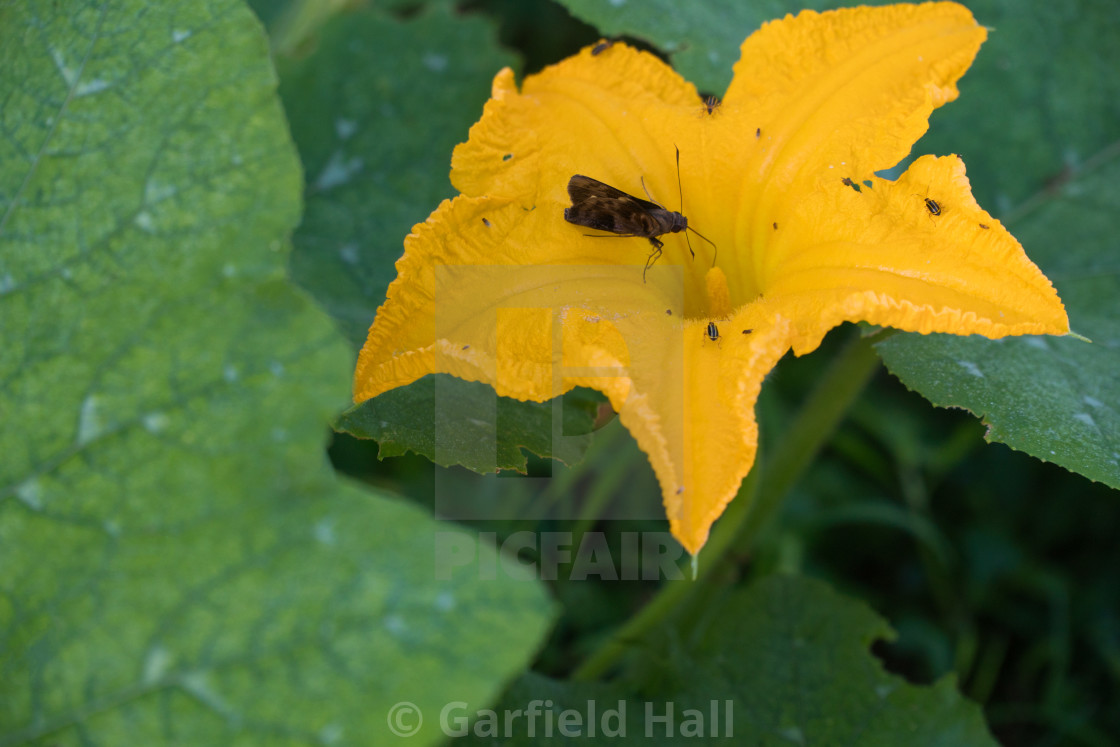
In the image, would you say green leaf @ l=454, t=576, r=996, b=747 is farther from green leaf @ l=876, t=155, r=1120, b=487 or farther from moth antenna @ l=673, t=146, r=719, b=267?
moth antenna @ l=673, t=146, r=719, b=267

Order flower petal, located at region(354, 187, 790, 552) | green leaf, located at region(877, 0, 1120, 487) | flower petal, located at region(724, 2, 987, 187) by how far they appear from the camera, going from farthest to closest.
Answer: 1. green leaf, located at region(877, 0, 1120, 487)
2. flower petal, located at region(724, 2, 987, 187)
3. flower petal, located at region(354, 187, 790, 552)

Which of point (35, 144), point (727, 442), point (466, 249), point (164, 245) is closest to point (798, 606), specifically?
point (727, 442)

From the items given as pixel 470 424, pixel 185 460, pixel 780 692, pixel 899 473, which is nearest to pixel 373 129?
pixel 470 424

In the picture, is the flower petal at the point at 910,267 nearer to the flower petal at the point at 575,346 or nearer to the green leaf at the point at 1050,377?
the flower petal at the point at 575,346

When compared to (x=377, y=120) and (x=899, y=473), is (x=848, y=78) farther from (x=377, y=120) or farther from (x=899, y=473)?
(x=899, y=473)

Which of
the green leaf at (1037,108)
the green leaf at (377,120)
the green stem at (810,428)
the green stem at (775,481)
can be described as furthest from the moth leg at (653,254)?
the green leaf at (1037,108)

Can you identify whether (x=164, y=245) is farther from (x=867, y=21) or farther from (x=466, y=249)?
(x=867, y=21)

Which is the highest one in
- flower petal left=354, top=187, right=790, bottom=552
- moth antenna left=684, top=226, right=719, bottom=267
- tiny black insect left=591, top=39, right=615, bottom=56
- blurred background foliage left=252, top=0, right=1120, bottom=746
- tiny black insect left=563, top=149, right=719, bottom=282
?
tiny black insect left=591, top=39, right=615, bottom=56

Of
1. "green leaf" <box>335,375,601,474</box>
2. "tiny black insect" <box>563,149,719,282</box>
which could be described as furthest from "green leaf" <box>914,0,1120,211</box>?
"green leaf" <box>335,375,601,474</box>
